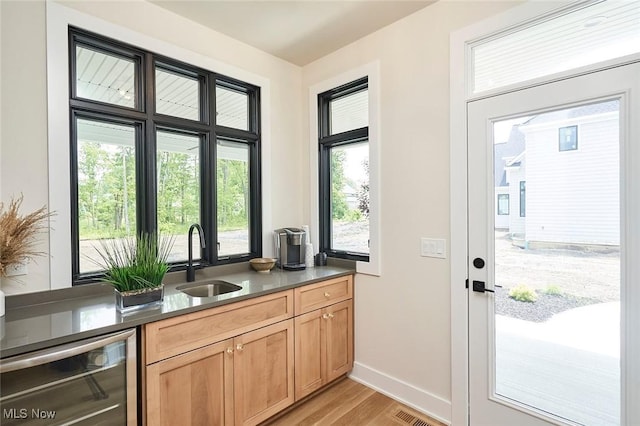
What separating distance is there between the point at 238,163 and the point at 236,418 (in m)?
1.94

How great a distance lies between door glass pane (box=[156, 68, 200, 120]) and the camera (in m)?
2.29

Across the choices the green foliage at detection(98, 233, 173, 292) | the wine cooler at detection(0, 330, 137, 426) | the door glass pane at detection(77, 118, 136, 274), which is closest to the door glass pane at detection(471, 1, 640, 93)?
the green foliage at detection(98, 233, 173, 292)

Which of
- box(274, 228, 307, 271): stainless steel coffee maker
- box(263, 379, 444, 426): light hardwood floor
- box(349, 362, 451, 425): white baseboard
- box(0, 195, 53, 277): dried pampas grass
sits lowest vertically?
box(263, 379, 444, 426): light hardwood floor

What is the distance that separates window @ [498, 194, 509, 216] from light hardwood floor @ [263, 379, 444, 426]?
4.89ft

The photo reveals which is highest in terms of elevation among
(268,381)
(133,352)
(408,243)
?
(408,243)

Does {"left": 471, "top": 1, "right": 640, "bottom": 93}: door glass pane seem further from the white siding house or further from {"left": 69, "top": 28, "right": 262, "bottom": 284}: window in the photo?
{"left": 69, "top": 28, "right": 262, "bottom": 284}: window

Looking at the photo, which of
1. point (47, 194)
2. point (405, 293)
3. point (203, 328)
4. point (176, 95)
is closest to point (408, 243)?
point (405, 293)

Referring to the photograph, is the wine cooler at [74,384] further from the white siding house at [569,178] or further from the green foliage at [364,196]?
the white siding house at [569,178]

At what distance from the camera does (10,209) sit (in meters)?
1.63

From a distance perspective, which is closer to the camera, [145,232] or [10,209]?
[10,209]

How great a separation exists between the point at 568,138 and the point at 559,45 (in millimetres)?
528

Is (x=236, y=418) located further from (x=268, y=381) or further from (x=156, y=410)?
(x=156, y=410)

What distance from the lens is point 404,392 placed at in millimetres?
2312

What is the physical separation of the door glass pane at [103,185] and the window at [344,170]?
159 cm
